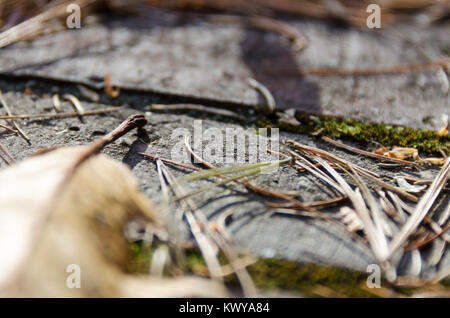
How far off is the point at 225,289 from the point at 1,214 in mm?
428

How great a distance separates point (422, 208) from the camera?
2.99 ft

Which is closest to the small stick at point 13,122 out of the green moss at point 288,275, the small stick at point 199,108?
the small stick at point 199,108

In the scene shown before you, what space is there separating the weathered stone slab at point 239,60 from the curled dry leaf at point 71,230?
2.26 feet

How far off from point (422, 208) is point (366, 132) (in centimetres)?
37

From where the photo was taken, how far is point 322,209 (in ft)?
3.01

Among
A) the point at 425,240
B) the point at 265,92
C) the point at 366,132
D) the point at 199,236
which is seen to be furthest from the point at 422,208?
the point at 265,92

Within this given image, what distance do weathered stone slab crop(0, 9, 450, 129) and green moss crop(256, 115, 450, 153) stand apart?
0.17 ft

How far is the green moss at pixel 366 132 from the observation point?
1191 mm

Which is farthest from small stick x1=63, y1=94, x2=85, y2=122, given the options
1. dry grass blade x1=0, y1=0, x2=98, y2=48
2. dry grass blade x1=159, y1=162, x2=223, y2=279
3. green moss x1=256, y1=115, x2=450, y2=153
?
green moss x1=256, y1=115, x2=450, y2=153

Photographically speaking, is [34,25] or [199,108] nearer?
[199,108]

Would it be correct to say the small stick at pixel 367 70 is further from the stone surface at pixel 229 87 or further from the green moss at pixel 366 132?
the green moss at pixel 366 132

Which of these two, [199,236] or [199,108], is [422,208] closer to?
[199,236]

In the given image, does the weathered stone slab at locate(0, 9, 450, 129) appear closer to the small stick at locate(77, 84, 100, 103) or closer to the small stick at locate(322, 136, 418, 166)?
the small stick at locate(77, 84, 100, 103)

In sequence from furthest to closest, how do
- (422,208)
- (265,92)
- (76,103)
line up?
(265,92) → (76,103) → (422,208)
